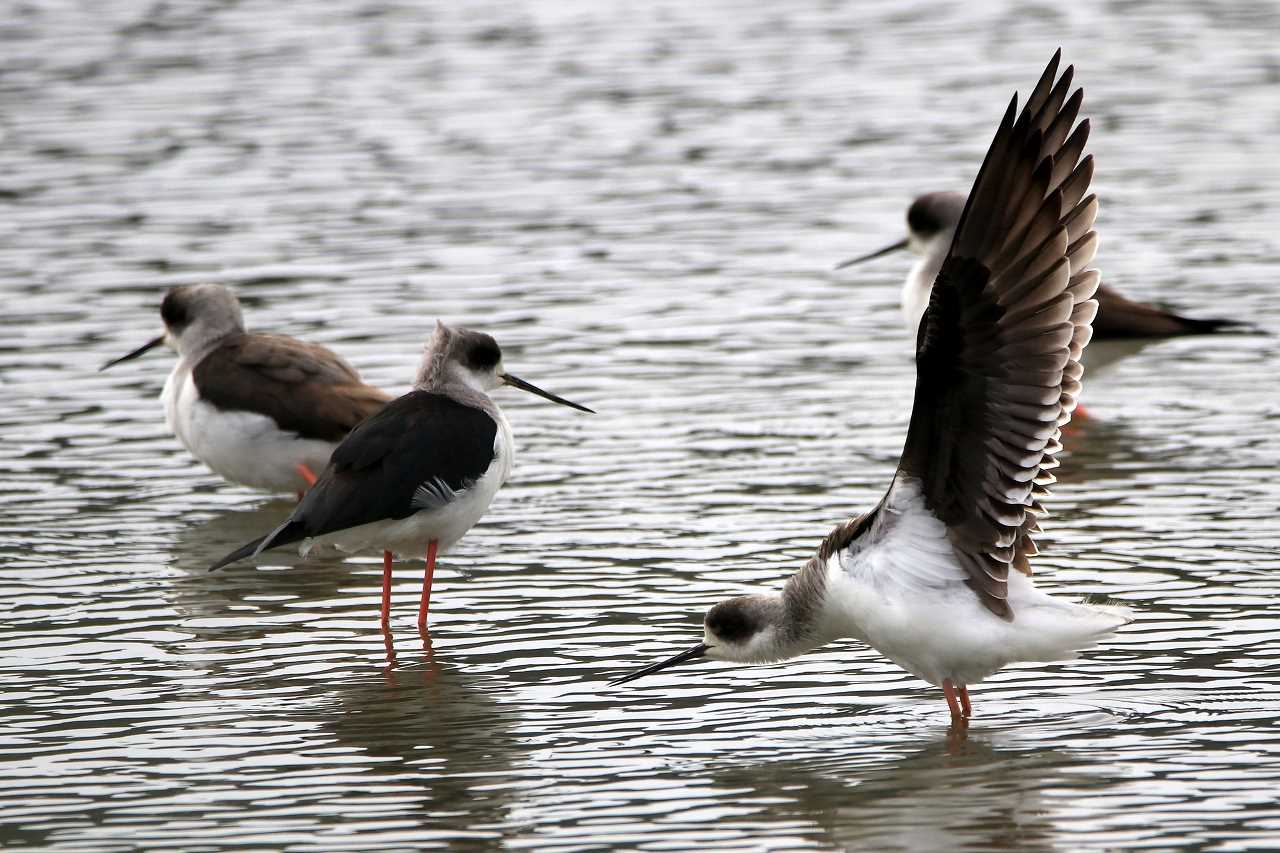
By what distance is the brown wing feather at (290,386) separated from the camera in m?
10.4

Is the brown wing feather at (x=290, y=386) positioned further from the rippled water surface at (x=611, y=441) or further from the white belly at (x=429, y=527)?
the white belly at (x=429, y=527)

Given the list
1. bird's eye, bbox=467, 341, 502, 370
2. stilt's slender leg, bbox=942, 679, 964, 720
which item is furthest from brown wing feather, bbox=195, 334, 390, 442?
stilt's slender leg, bbox=942, 679, 964, 720

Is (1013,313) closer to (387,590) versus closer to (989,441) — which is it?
(989,441)

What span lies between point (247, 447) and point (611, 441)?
206 centimetres

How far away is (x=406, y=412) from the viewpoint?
894 cm

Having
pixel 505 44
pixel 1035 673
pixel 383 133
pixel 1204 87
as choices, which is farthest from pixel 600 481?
pixel 505 44

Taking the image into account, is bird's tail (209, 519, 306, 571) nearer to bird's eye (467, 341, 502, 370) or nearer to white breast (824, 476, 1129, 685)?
bird's eye (467, 341, 502, 370)

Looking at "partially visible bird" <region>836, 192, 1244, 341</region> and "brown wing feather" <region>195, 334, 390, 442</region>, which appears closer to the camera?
"brown wing feather" <region>195, 334, 390, 442</region>

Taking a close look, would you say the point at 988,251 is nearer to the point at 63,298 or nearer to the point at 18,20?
the point at 63,298

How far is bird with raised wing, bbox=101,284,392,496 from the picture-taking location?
410 inches

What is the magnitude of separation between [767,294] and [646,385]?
231 cm

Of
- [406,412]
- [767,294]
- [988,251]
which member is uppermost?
[988,251]

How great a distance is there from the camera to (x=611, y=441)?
11.5m

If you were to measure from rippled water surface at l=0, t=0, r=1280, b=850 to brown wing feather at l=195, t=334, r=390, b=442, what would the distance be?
2.11ft
